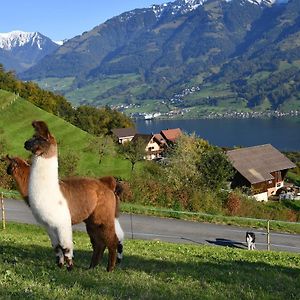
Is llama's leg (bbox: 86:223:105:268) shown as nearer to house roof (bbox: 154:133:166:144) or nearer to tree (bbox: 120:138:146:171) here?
tree (bbox: 120:138:146:171)

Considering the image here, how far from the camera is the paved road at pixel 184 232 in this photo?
2620 centimetres

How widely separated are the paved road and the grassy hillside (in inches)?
942

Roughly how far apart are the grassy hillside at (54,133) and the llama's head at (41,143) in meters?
45.9

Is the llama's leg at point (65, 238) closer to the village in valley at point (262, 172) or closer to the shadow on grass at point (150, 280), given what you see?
the shadow on grass at point (150, 280)

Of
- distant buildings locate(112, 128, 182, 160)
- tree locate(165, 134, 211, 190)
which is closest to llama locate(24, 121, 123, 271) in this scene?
tree locate(165, 134, 211, 190)

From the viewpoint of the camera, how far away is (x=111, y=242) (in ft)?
26.1

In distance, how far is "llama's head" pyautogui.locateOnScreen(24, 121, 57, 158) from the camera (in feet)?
21.9

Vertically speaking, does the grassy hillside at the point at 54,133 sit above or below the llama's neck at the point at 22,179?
above

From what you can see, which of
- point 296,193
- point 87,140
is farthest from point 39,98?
point 296,193

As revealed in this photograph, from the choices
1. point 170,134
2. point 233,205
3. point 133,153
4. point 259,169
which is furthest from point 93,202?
point 170,134

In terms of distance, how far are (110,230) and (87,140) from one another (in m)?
59.1

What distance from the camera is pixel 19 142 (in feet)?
195

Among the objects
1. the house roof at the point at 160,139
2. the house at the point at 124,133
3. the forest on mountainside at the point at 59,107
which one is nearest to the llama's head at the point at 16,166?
the forest on mountainside at the point at 59,107

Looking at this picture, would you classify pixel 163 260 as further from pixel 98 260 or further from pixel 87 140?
pixel 87 140
